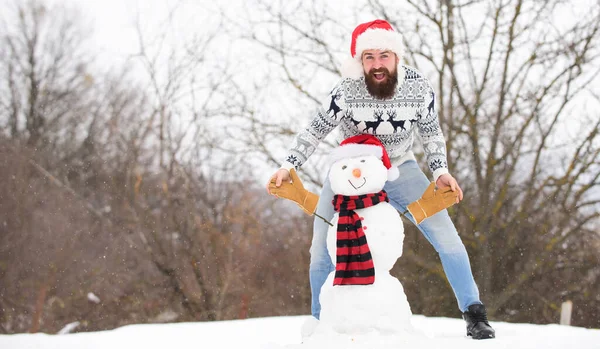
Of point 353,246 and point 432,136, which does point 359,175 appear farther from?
point 432,136

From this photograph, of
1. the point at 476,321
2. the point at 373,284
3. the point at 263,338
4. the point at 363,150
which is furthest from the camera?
the point at 263,338

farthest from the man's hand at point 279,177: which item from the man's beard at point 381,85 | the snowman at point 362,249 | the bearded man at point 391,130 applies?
the man's beard at point 381,85

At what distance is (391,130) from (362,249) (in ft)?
1.75

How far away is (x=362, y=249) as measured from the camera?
6.49 feet

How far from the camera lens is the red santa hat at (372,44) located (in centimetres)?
223

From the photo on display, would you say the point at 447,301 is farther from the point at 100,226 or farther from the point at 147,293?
the point at 100,226

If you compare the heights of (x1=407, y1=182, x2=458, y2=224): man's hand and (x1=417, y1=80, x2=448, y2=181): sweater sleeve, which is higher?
(x1=417, y1=80, x2=448, y2=181): sweater sleeve

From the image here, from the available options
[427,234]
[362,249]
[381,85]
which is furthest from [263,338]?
[381,85]

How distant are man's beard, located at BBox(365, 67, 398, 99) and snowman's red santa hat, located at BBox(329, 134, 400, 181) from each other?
0.17 meters

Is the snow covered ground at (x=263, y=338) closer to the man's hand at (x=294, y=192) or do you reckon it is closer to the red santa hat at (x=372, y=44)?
the man's hand at (x=294, y=192)

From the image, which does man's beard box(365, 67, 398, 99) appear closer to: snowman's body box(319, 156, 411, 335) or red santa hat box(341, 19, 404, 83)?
red santa hat box(341, 19, 404, 83)

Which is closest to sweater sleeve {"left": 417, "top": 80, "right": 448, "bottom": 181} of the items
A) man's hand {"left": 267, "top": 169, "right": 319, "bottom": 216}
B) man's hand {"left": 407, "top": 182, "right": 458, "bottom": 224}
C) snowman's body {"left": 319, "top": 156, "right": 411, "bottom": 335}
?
man's hand {"left": 407, "top": 182, "right": 458, "bottom": 224}

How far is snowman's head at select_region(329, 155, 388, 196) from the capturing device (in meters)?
2.02

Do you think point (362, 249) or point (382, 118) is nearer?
point (362, 249)
